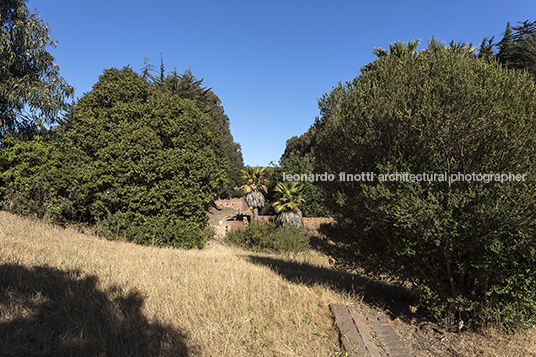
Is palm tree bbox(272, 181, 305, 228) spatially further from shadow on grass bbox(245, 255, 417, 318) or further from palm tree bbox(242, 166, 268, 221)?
shadow on grass bbox(245, 255, 417, 318)

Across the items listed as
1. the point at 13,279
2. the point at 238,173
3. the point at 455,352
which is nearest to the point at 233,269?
the point at 13,279

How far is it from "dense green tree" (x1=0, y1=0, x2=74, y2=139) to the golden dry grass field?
33.3 ft

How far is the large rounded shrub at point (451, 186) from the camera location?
14.7 feet

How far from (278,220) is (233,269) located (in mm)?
20307

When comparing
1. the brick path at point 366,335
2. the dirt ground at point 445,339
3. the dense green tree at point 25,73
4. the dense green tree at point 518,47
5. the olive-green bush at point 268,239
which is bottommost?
the olive-green bush at point 268,239

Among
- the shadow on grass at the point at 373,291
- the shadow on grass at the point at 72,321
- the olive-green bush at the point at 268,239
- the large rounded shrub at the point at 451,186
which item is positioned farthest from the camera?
the olive-green bush at the point at 268,239

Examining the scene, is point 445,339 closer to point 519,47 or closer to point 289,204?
point 289,204

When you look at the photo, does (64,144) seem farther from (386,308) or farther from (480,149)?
(480,149)

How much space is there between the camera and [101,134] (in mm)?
11594

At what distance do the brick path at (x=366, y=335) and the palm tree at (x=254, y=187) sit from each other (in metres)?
26.1

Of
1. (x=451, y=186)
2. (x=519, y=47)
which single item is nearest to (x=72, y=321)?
(x=451, y=186)

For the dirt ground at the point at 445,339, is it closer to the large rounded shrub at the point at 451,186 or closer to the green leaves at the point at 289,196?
the large rounded shrub at the point at 451,186

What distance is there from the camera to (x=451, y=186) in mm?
4852

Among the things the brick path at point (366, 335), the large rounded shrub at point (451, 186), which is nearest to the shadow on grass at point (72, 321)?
the brick path at point (366, 335)
